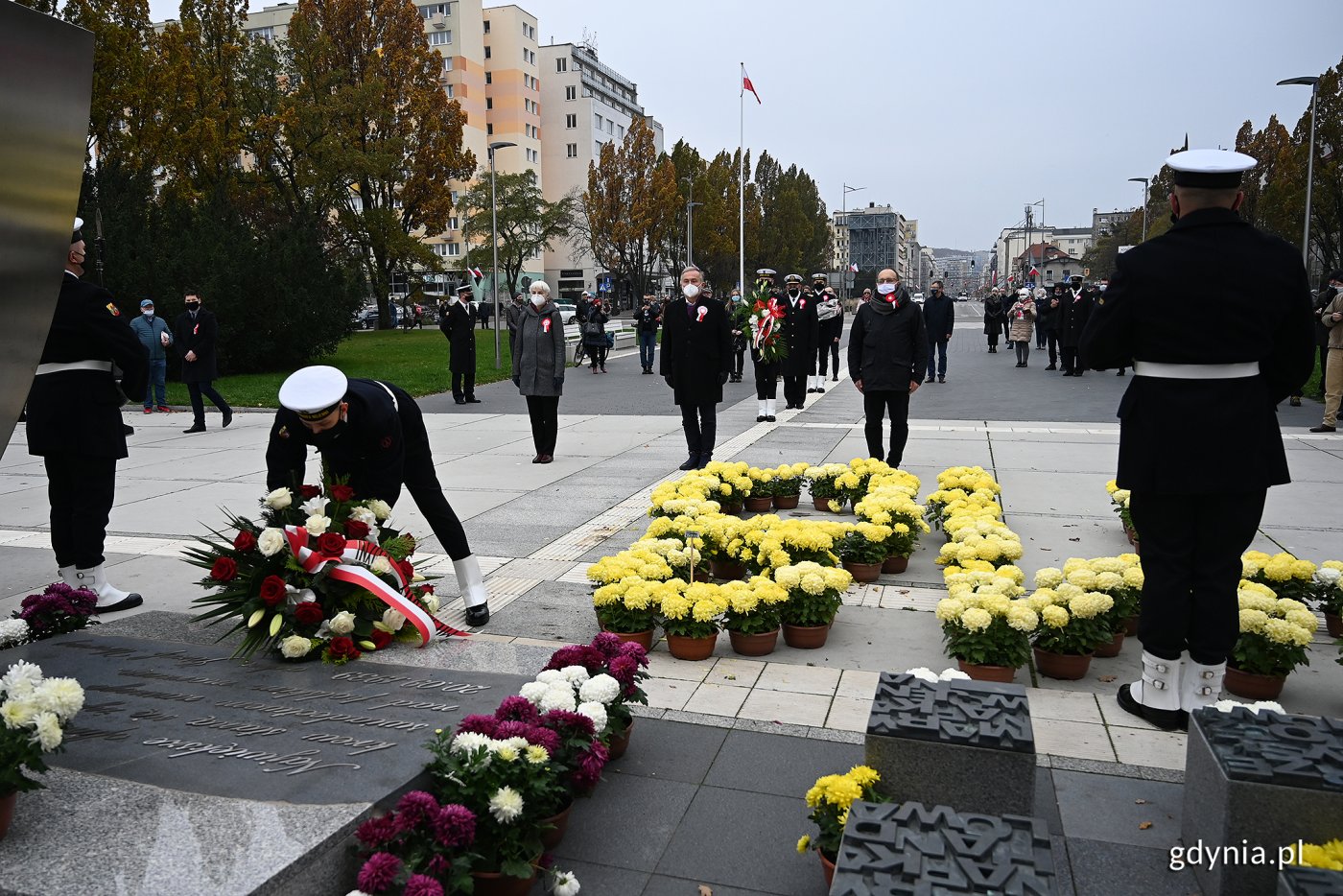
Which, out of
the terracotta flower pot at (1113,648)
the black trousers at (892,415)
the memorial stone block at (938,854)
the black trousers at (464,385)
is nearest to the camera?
the memorial stone block at (938,854)

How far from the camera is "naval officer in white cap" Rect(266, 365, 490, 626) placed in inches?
176

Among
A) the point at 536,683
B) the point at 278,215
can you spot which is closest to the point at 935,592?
the point at 536,683

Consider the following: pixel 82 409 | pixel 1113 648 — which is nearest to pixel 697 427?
pixel 1113 648

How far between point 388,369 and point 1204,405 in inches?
927

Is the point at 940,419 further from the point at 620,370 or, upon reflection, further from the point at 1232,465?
the point at 620,370

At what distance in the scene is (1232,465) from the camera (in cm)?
394

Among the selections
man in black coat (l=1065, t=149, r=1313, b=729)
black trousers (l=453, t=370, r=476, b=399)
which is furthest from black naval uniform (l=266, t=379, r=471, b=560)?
black trousers (l=453, t=370, r=476, b=399)

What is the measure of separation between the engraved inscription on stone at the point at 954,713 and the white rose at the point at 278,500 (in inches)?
112

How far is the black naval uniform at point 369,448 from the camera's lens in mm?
4758

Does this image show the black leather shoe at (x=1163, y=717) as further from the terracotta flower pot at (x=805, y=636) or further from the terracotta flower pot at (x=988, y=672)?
the terracotta flower pot at (x=805, y=636)

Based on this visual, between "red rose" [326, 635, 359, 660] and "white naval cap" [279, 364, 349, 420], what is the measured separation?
1005 millimetres

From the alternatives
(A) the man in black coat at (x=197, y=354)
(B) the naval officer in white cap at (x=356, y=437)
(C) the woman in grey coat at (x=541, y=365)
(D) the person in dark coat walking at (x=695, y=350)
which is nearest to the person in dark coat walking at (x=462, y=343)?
(A) the man in black coat at (x=197, y=354)

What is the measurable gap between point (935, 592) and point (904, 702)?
3.12m

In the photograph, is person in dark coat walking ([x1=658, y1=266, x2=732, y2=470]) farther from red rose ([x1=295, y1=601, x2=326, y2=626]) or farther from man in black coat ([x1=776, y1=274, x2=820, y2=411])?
red rose ([x1=295, y1=601, x2=326, y2=626])
